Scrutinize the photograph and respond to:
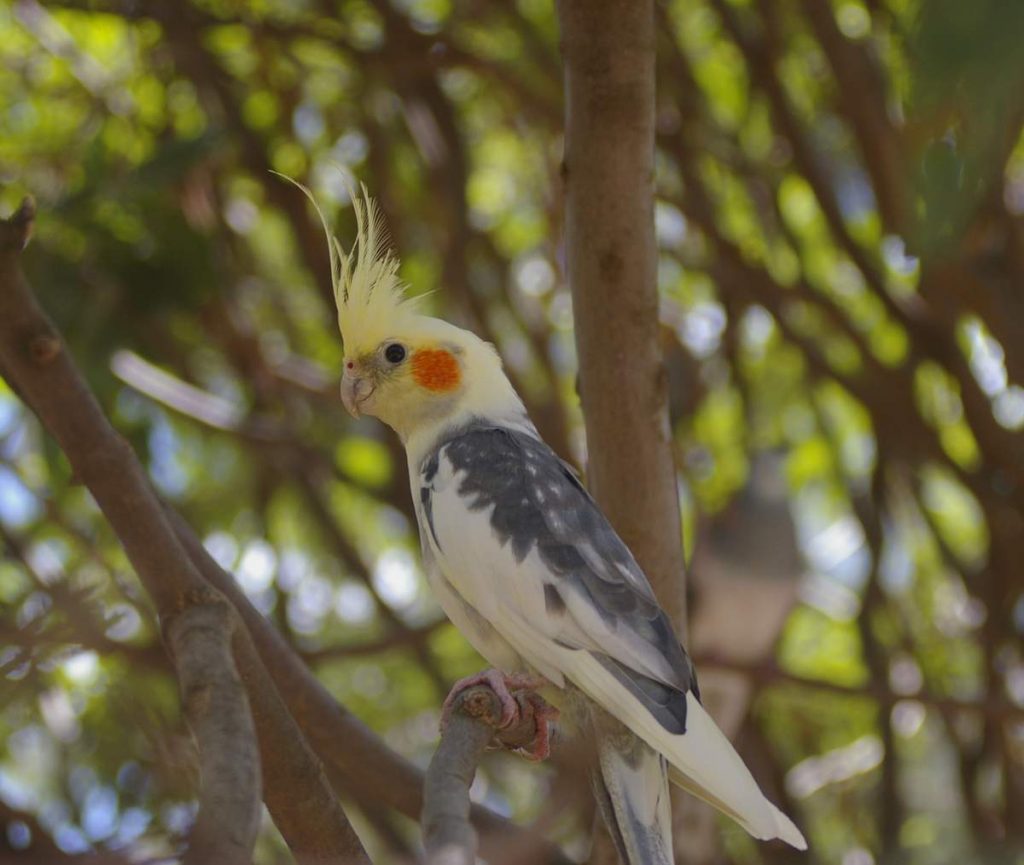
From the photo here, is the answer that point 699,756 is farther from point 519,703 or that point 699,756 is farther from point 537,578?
point 537,578

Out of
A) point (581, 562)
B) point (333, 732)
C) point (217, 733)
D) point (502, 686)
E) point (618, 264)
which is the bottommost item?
point (333, 732)

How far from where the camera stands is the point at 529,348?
5.52m

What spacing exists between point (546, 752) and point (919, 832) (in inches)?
76.5

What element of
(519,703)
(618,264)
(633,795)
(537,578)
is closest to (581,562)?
(537,578)

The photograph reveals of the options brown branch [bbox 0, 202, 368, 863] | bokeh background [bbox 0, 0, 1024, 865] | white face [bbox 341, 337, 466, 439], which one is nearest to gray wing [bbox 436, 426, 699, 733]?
white face [bbox 341, 337, 466, 439]

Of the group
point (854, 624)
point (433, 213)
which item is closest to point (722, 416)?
point (854, 624)

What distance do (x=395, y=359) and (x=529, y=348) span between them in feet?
6.61

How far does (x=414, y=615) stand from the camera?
6.09 meters

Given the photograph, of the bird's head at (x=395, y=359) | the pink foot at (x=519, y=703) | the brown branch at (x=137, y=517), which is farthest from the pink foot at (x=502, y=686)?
the bird's head at (x=395, y=359)

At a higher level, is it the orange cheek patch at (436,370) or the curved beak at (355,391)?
the orange cheek patch at (436,370)

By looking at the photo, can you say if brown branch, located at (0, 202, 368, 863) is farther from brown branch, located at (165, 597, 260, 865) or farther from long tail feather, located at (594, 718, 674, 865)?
long tail feather, located at (594, 718, 674, 865)

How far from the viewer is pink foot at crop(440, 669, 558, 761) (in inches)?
108

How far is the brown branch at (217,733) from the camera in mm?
1826

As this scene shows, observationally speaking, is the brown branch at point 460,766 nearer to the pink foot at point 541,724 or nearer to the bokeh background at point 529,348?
the pink foot at point 541,724
